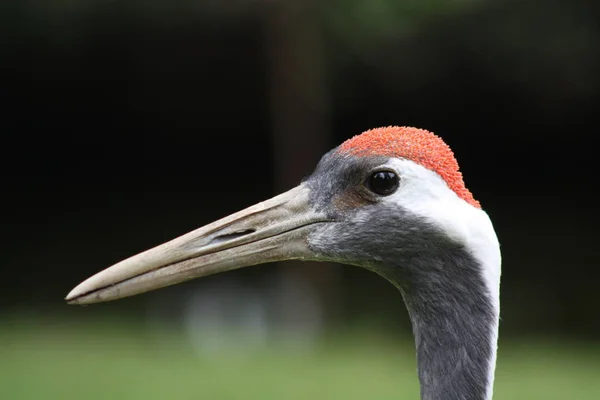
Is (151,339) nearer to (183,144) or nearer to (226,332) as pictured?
(226,332)

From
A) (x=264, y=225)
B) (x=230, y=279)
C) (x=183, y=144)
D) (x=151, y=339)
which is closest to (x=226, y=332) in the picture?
(x=151, y=339)

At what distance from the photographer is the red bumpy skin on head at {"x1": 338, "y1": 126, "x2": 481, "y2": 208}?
2.86 metres

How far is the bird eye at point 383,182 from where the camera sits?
2891 millimetres

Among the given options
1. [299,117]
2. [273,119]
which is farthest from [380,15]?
[273,119]

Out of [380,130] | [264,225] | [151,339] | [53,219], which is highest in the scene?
[53,219]

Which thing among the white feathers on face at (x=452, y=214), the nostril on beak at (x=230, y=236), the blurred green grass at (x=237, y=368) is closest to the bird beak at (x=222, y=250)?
the nostril on beak at (x=230, y=236)

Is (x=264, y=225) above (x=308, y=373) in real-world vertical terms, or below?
below

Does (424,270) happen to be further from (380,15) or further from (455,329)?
(380,15)

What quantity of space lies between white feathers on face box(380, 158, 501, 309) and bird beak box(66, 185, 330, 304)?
302mm

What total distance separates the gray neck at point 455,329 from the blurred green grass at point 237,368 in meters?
3.99

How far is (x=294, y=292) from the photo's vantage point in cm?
955

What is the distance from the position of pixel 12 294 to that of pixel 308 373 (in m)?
4.24

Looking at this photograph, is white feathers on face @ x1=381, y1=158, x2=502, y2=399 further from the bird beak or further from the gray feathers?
the bird beak

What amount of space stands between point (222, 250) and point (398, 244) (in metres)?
0.57
